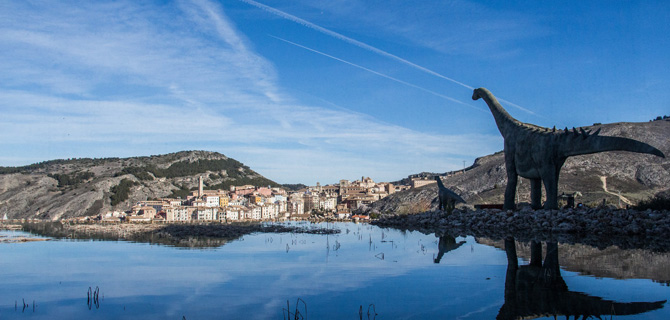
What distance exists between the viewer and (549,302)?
23.1ft

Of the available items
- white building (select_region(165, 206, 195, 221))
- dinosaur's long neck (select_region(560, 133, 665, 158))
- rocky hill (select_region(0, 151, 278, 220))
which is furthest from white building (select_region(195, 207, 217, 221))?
dinosaur's long neck (select_region(560, 133, 665, 158))

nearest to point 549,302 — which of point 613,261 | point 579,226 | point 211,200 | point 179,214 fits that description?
point 613,261

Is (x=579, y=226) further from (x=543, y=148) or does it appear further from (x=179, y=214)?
(x=179, y=214)

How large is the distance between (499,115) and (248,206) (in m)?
72.1

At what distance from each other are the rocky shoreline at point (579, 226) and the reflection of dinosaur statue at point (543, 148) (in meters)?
1.17

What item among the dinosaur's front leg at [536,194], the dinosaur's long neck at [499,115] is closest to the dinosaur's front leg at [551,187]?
the dinosaur's front leg at [536,194]

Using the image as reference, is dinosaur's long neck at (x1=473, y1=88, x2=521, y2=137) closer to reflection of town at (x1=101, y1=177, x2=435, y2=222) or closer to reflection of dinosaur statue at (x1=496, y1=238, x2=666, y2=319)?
reflection of dinosaur statue at (x1=496, y1=238, x2=666, y2=319)

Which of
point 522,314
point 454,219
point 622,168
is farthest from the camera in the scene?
point 622,168

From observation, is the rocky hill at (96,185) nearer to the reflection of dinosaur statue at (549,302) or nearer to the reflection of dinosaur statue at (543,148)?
the reflection of dinosaur statue at (543,148)

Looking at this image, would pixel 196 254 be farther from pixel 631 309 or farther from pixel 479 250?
pixel 631 309

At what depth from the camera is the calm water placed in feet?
23.1

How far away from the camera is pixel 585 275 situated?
9.23 meters

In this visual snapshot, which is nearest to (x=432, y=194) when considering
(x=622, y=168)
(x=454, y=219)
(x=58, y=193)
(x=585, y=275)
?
(x=622, y=168)

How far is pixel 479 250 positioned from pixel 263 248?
681 centimetres
